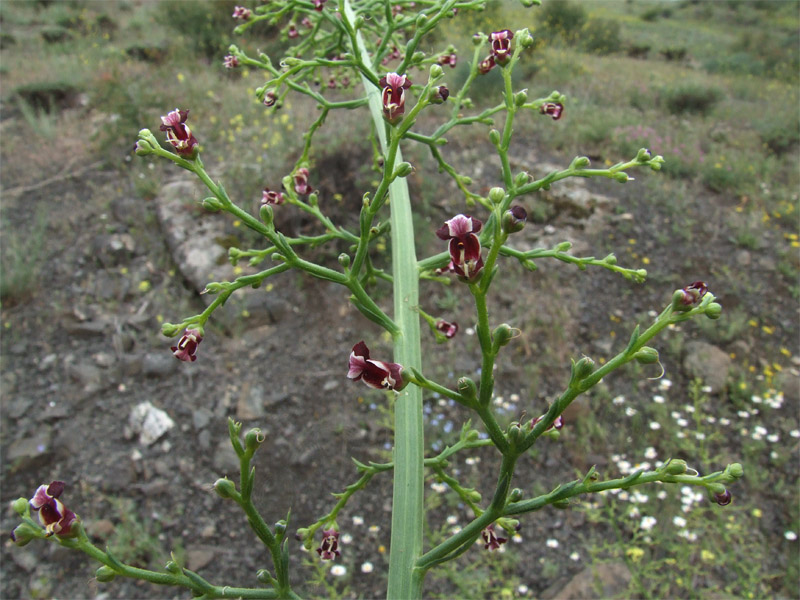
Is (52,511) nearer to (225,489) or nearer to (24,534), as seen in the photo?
(24,534)

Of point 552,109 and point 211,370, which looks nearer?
point 552,109

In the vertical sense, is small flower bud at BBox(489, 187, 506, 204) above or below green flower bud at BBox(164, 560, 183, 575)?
above

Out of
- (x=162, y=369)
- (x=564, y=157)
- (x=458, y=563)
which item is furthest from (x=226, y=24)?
(x=458, y=563)

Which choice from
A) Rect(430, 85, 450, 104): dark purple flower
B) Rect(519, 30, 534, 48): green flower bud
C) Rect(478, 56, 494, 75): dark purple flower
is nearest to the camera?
Rect(430, 85, 450, 104): dark purple flower

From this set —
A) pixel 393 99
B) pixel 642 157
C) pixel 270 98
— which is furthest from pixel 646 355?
pixel 270 98

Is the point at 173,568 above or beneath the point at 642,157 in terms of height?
beneath

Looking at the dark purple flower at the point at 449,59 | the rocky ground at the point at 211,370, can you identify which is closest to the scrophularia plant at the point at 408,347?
the dark purple flower at the point at 449,59

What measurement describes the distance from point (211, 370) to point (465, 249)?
425 cm

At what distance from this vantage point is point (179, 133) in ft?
3.51

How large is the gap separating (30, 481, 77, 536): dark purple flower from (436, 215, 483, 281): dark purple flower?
2.16ft

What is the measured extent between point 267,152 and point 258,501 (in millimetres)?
3908

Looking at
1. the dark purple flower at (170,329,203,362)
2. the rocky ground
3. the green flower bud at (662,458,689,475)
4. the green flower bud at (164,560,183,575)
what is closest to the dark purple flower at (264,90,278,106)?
the dark purple flower at (170,329,203,362)

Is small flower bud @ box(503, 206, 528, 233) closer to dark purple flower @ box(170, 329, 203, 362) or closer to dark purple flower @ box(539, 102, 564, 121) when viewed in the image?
dark purple flower @ box(170, 329, 203, 362)

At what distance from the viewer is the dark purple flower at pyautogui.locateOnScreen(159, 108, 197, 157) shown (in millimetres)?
1068
